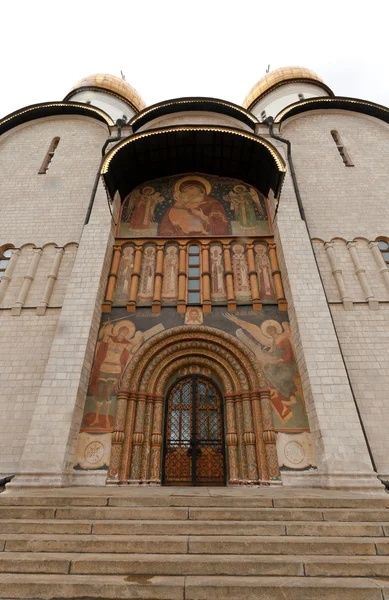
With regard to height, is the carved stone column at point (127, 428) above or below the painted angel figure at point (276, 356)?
below

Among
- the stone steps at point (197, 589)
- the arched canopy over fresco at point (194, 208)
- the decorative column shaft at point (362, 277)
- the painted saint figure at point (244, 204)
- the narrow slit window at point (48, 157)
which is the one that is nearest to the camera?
the stone steps at point (197, 589)

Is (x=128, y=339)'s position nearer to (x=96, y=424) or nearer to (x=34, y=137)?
(x=96, y=424)

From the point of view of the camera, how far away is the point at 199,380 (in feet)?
25.6

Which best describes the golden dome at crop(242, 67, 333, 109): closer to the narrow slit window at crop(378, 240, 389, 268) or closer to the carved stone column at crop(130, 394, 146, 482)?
the narrow slit window at crop(378, 240, 389, 268)

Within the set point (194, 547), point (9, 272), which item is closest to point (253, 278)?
point (194, 547)

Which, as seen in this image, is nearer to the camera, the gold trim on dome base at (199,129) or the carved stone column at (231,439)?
the carved stone column at (231,439)

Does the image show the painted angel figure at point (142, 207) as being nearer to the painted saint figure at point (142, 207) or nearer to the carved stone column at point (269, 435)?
the painted saint figure at point (142, 207)

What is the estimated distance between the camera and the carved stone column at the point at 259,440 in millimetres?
6442

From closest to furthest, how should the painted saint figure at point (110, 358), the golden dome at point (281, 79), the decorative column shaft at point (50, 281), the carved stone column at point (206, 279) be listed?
the painted saint figure at point (110, 358)
the decorative column shaft at point (50, 281)
the carved stone column at point (206, 279)
the golden dome at point (281, 79)

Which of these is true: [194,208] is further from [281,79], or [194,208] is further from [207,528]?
[281,79]

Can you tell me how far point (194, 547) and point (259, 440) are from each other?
381cm

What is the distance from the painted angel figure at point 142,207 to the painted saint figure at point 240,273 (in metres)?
2.84

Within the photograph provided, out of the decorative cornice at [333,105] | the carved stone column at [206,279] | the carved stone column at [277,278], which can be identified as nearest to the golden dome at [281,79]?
the decorative cornice at [333,105]

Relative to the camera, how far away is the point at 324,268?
28.9ft
